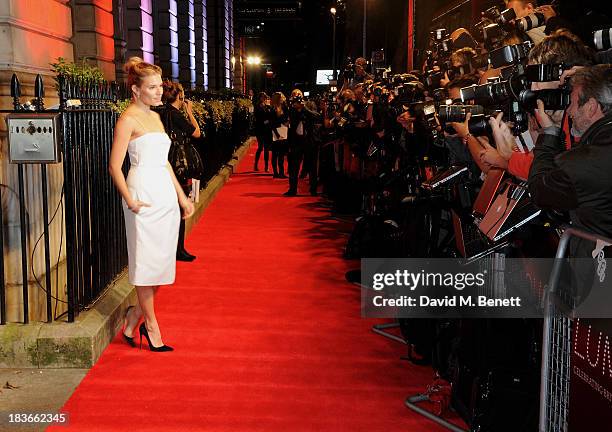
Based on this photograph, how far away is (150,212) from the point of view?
5305 millimetres

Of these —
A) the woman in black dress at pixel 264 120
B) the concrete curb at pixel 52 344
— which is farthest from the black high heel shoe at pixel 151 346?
the woman in black dress at pixel 264 120

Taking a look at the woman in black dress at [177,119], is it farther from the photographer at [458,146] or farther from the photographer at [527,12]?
the photographer at [527,12]

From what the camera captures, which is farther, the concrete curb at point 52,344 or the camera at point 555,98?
the concrete curb at point 52,344

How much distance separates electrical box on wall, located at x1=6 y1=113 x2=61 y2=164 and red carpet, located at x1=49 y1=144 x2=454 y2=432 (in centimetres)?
147

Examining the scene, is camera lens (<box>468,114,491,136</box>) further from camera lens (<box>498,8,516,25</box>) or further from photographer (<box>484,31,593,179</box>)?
camera lens (<box>498,8,516,25</box>)

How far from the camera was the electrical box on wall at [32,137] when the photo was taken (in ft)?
16.4

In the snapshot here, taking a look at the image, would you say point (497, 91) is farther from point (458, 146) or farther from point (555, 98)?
point (458, 146)

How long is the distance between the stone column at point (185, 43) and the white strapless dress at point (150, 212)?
1010 inches

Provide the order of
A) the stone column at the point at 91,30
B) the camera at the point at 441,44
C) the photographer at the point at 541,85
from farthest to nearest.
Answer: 1. the stone column at the point at 91,30
2. the camera at the point at 441,44
3. the photographer at the point at 541,85

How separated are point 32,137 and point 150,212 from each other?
91cm

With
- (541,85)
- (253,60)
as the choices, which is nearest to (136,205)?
(541,85)

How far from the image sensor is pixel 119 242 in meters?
7.08

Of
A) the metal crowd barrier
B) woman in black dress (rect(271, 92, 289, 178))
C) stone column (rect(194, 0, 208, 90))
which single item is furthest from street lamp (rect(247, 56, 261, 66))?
the metal crowd barrier

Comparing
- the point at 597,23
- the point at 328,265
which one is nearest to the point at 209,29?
the point at 328,265
